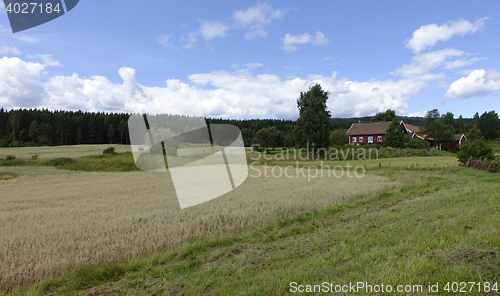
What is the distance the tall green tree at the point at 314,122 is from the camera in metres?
50.3

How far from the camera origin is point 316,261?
5707mm

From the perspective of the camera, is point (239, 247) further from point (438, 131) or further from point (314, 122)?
point (438, 131)

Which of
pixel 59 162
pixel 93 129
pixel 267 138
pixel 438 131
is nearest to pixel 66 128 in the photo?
pixel 93 129

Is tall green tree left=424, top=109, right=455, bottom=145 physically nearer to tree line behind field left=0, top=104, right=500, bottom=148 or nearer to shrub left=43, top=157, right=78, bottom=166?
tree line behind field left=0, top=104, right=500, bottom=148

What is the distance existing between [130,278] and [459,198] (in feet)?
44.6

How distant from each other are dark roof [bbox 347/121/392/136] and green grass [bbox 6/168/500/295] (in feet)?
220

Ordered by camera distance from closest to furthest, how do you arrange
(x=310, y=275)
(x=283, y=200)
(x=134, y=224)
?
(x=310, y=275), (x=134, y=224), (x=283, y=200)

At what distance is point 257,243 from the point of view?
25.8ft

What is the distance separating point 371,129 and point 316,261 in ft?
245

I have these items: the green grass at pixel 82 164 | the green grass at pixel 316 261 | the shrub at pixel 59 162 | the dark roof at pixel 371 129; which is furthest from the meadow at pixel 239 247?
the dark roof at pixel 371 129

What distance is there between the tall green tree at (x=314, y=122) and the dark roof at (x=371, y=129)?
24.4 m

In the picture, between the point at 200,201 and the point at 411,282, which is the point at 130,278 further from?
the point at 200,201

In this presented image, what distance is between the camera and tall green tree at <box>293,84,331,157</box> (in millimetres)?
50312

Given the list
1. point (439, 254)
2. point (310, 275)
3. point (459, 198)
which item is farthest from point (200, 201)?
point (459, 198)
